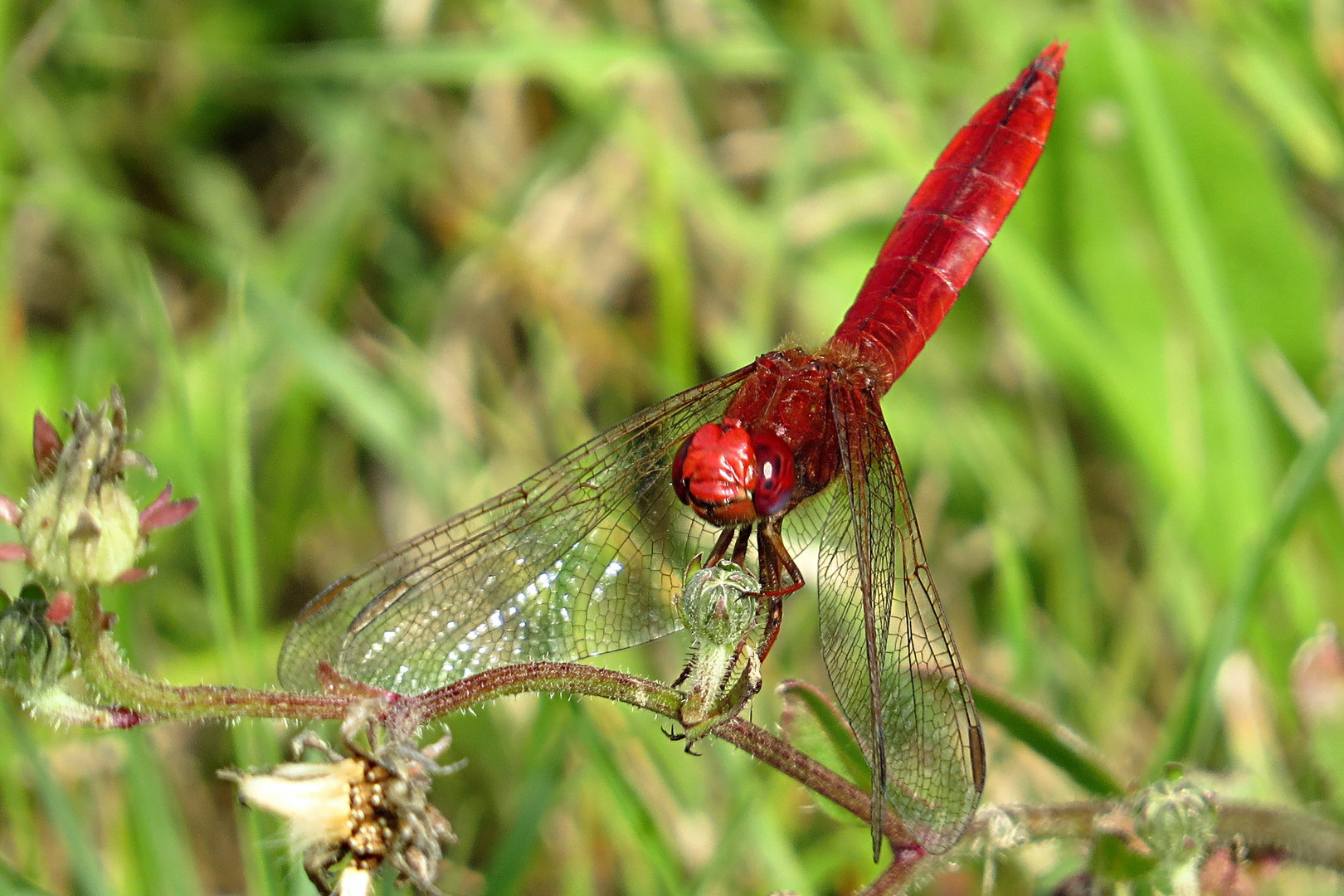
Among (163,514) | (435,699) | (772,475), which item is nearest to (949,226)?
(772,475)

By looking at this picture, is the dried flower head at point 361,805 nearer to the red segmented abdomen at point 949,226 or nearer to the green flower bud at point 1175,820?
the green flower bud at point 1175,820

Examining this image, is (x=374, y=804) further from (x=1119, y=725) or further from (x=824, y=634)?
(x=1119, y=725)

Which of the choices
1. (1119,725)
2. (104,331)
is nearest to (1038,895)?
(1119,725)

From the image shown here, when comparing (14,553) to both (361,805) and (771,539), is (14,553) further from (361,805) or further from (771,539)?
(771,539)

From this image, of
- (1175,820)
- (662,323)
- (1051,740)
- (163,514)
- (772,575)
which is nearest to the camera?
(163,514)

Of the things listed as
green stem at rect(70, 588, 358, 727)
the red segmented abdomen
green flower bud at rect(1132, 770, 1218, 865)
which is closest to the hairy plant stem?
green stem at rect(70, 588, 358, 727)

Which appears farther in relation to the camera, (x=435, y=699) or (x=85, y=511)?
(x=435, y=699)

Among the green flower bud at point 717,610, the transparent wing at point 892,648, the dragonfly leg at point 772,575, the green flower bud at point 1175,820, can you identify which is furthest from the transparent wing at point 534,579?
the green flower bud at point 1175,820
